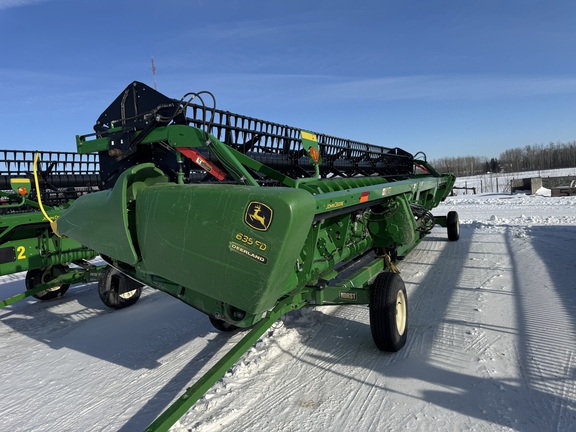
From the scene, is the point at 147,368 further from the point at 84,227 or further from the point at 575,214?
the point at 575,214

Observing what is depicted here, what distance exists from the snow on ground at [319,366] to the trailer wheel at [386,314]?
0.13m

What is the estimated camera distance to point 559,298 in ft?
15.1

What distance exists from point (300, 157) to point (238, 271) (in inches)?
166

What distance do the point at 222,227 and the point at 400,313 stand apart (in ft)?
7.06

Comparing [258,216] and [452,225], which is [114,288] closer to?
[258,216]

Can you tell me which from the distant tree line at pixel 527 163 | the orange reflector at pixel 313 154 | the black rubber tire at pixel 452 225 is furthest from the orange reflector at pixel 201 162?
the distant tree line at pixel 527 163

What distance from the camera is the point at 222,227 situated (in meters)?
2.34

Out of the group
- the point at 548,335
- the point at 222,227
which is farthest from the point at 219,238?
the point at 548,335

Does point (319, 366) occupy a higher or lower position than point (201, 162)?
lower

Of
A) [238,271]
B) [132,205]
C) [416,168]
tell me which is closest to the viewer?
[238,271]

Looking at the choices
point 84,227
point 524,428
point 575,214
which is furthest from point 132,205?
point 575,214

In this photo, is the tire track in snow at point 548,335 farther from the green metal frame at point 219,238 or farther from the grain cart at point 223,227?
the green metal frame at point 219,238

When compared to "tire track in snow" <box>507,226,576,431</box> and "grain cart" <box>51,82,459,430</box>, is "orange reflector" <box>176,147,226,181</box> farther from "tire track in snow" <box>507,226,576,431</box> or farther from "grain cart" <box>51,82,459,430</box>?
"tire track in snow" <box>507,226,576,431</box>

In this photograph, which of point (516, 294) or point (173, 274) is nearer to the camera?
point (173, 274)
